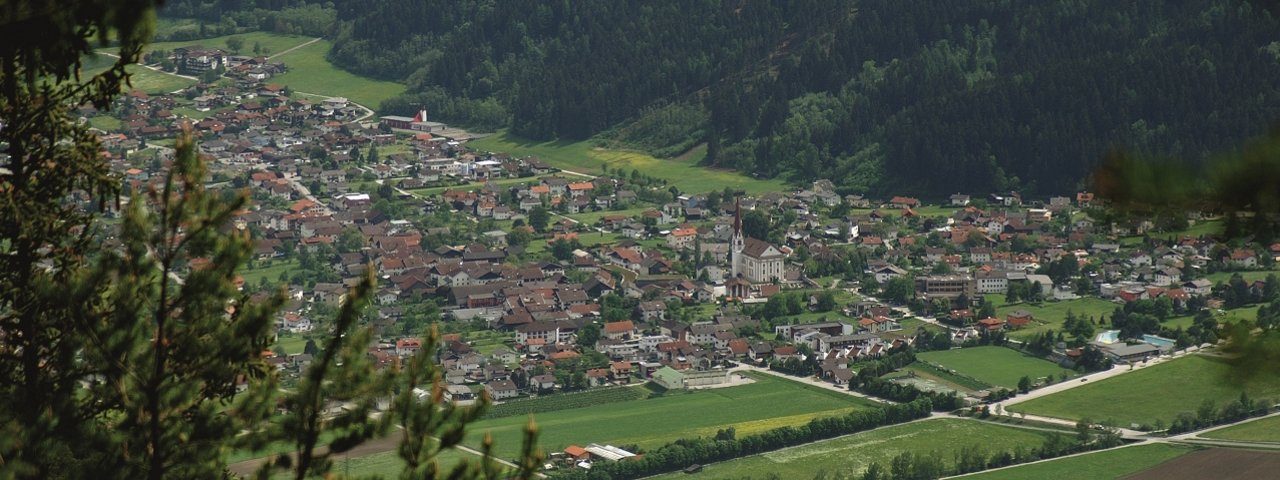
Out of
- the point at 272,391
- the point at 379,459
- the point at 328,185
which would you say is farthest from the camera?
the point at 328,185

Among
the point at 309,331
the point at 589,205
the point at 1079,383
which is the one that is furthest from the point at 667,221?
the point at 1079,383

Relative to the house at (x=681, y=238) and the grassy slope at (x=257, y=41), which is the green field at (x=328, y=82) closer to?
the grassy slope at (x=257, y=41)

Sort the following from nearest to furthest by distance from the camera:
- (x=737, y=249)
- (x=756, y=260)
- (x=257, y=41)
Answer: (x=756, y=260) < (x=737, y=249) < (x=257, y=41)

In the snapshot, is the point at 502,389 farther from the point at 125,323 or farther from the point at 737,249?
the point at 125,323

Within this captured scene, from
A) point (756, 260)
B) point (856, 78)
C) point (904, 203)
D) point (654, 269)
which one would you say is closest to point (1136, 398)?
point (756, 260)

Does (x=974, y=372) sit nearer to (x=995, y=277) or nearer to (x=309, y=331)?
(x=995, y=277)

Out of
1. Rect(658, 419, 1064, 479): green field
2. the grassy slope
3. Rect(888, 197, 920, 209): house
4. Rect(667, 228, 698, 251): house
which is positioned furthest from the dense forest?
Rect(658, 419, 1064, 479): green field
